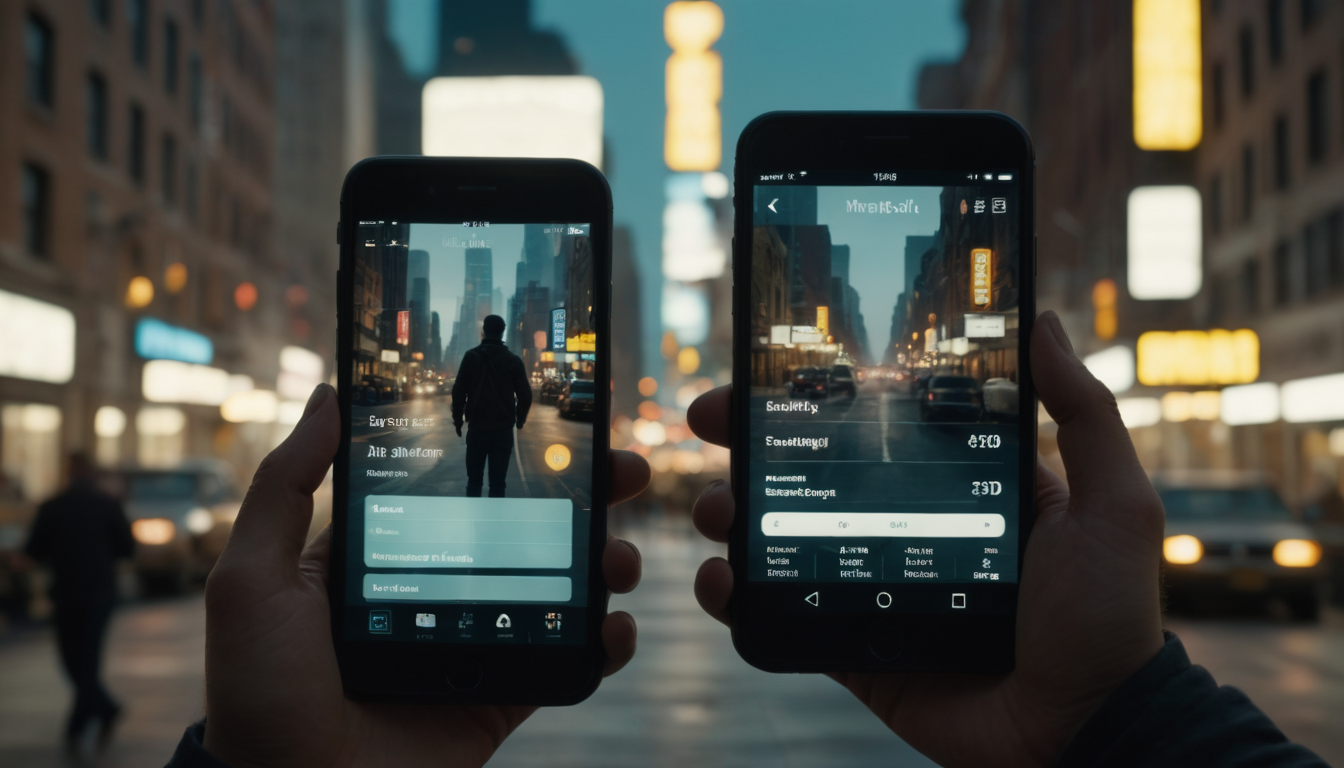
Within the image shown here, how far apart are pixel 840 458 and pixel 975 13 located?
94285 mm

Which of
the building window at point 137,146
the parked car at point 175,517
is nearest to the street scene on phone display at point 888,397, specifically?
the parked car at point 175,517

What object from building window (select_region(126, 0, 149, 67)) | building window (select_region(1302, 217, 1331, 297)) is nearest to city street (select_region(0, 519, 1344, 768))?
building window (select_region(1302, 217, 1331, 297))

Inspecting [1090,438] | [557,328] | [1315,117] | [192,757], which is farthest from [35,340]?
[1315,117]

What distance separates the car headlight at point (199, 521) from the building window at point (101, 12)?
1930 cm

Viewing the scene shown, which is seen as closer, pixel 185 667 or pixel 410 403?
pixel 410 403

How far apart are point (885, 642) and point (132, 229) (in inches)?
1356

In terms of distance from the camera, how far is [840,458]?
338 centimetres

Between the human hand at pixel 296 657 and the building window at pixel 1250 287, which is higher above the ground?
the building window at pixel 1250 287

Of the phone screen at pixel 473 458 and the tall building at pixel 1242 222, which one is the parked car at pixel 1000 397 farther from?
the tall building at pixel 1242 222

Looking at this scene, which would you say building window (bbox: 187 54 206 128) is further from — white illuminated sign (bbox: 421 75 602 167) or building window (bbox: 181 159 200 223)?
Result: white illuminated sign (bbox: 421 75 602 167)

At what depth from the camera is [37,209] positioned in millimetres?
29953

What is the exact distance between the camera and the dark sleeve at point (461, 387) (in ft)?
10.9

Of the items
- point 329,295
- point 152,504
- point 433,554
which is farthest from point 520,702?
point 329,295

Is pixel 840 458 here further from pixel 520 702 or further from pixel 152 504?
pixel 152 504
